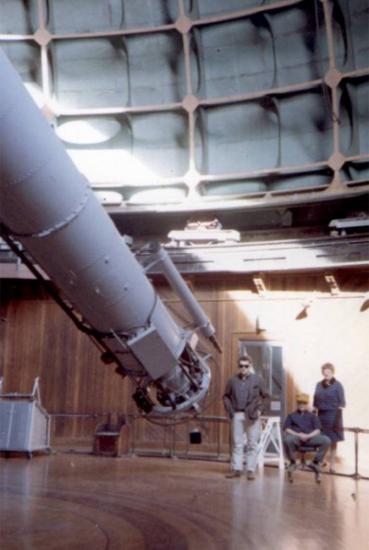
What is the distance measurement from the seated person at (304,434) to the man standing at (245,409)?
1.47 ft

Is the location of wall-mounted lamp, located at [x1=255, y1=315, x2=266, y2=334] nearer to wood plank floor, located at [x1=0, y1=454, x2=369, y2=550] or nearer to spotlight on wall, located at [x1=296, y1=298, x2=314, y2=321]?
spotlight on wall, located at [x1=296, y1=298, x2=314, y2=321]

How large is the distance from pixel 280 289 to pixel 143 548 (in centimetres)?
793

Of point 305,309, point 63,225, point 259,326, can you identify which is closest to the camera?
point 63,225

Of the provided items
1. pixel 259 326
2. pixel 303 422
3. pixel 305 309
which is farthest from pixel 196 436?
pixel 305 309

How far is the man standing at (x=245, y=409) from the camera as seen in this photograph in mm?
8701

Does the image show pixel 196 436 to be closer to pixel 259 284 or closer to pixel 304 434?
pixel 304 434

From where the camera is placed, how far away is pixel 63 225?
170 inches

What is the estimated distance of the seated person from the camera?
340 inches

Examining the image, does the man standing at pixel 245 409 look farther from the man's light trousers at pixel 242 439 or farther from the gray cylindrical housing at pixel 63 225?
the gray cylindrical housing at pixel 63 225

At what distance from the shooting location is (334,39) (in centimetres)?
1264

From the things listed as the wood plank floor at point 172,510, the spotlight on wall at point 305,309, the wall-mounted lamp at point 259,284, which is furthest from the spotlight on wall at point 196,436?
A: the wall-mounted lamp at point 259,284

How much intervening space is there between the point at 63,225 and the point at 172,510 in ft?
10.0

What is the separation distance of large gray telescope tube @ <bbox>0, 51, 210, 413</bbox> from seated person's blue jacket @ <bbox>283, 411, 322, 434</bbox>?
2.59 m

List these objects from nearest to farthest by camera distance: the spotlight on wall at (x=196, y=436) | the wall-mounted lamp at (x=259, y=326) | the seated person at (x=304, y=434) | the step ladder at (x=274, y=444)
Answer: the seated person at (x=304, y=434) → the step ladder at (x=274, y=444) → the spotlight on wall at (x=196, y=436) → the wall-mounted lamp at (x=259, y=326)
